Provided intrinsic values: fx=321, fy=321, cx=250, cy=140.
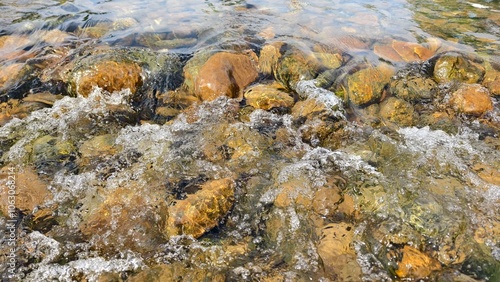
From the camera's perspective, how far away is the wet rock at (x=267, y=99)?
4285 mm

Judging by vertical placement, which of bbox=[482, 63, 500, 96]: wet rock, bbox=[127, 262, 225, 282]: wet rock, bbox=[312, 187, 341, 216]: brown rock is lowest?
bbox=[127, 262, 225, 282]: wet rock

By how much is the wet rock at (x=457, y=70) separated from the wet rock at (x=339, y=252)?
11.3 feet

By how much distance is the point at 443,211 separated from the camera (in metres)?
2.67

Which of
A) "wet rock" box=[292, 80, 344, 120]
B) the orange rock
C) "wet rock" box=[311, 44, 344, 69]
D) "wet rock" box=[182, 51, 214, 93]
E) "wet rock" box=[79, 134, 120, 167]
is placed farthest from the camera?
the orange rock

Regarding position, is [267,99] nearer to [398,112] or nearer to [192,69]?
[192,69]

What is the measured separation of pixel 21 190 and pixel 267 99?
2870 millimetres

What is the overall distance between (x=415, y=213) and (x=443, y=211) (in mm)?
244

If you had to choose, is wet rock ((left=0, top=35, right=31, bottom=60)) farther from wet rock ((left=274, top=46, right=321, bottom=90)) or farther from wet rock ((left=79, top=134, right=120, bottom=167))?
wet rock ((left=274, top=46, right=321, bottom=90))

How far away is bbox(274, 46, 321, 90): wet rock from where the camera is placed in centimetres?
482

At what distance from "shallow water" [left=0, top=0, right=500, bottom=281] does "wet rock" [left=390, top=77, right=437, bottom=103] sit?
24 centimetres

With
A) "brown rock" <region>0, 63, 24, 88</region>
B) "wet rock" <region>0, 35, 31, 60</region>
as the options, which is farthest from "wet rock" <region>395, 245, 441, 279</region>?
"wet rock" <region>0, 35, 31, 60</region>

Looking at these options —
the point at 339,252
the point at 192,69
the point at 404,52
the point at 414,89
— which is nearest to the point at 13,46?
the point at 192,69

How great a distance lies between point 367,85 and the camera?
4574mm

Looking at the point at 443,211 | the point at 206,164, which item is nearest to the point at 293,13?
the point at 206,164
